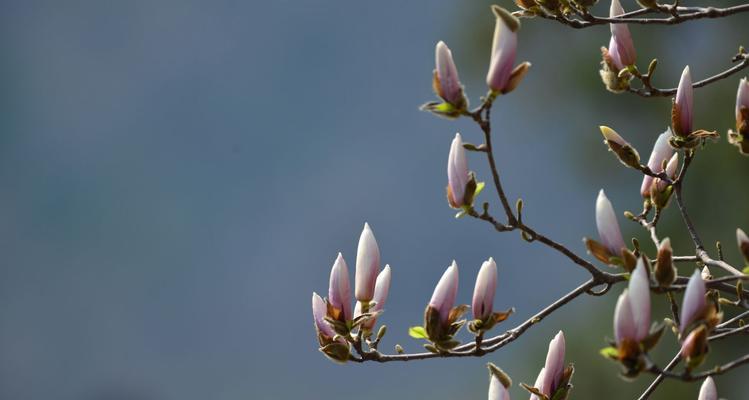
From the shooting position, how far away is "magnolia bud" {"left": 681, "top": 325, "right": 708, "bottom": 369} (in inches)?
41.0

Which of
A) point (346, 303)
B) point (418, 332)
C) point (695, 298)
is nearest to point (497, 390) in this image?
point (418, 332)

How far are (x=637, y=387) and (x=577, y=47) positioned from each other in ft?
10.5

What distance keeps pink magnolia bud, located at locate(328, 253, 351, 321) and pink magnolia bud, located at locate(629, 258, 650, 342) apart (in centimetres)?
44

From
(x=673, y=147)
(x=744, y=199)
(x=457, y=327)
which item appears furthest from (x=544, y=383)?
(x=744, y=199)

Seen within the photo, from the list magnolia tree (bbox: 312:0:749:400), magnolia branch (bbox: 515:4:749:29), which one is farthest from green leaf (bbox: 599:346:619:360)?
magnolia branch (bbox: 515:4:749:29)

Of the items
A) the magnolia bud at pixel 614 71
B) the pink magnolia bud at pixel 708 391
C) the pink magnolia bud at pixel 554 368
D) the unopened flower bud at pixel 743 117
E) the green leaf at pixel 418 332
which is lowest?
the pink magnolia bud at pixel 708 391

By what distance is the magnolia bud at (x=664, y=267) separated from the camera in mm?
1119

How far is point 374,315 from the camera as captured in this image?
1.35 metres

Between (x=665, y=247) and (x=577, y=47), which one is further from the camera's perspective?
(x=577, y=47)

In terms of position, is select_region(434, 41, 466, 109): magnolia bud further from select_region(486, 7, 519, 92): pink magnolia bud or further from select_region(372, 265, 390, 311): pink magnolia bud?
select_region(372, 265, 390, 311): pink magnolia bud

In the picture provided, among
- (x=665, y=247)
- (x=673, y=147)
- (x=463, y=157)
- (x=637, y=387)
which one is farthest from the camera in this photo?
(x=637, y=387)

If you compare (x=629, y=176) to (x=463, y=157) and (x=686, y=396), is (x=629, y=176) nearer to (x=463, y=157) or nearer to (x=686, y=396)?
(x=686, y=396)

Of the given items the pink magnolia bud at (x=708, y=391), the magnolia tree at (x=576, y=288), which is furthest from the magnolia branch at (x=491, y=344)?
the pink magnolia bud at (x=708, y=391)

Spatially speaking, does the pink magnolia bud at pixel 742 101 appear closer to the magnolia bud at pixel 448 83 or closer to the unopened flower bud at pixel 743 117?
the unopened flower bud at pixel 743 117
